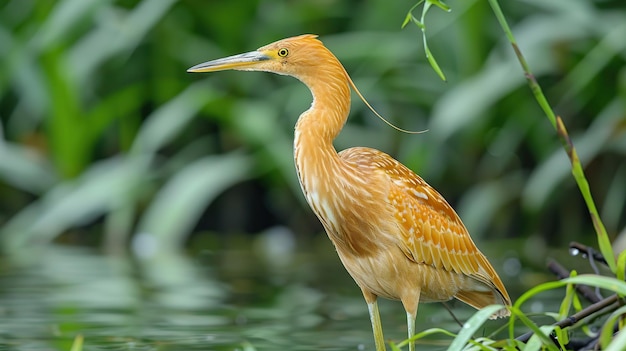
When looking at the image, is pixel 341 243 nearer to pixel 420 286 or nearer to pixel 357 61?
pixel 420 286

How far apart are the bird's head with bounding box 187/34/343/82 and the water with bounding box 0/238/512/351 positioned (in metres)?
1.28

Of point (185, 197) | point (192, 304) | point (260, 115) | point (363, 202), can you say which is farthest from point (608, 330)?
point (260, 115)

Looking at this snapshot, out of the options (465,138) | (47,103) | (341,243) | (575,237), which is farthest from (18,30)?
(341,243)

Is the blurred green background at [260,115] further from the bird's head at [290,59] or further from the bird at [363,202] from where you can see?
the bird's head at [290,59]

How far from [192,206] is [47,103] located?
204 centimetres

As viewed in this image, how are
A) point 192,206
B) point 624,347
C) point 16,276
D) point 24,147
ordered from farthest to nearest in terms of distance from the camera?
point 24,147 < point 192,206 < point 16,276 < point 624,347

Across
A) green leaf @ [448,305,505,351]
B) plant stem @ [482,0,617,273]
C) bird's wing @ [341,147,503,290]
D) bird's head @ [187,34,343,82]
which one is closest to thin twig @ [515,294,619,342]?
plant stem @ [482,0,617,273]

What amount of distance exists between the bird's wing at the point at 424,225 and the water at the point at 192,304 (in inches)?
28.1

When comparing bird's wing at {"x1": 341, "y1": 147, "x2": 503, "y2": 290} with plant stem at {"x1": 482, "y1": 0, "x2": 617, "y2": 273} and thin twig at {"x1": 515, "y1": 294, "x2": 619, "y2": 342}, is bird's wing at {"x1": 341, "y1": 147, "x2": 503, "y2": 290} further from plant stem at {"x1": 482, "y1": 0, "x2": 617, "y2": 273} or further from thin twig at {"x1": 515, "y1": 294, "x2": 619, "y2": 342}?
plant stem at {"x1": 482, "y1": 0, "x2": 617, "y2": 273}

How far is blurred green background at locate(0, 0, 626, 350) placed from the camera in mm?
9844

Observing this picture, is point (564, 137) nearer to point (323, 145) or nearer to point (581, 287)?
point (581, 287)

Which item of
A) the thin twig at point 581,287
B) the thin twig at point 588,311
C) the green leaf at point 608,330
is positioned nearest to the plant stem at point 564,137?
the thin twig at point 588,311

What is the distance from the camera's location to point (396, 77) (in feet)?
35.8

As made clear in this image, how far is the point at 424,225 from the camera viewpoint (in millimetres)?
5254
